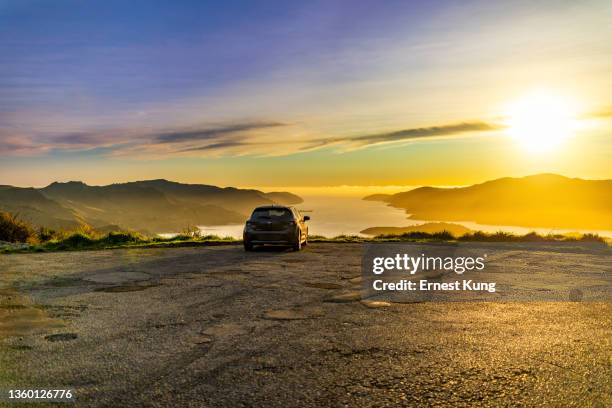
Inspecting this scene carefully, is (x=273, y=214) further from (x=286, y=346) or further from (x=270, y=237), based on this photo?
(x=286, y=346)

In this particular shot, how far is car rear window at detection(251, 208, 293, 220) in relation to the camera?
17.8 meters

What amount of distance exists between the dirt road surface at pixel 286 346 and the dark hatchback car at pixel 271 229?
6.50 meters

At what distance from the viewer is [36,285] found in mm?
10266

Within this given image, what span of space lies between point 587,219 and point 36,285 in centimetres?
17174

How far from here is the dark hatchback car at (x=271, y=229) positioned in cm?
1753

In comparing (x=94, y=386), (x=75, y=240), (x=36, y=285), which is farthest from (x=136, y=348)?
(x=75, y=240)

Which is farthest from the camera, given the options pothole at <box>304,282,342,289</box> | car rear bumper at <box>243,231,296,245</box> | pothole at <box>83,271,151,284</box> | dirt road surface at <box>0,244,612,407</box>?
car rear bumper at <box>243,231,296,245</box>

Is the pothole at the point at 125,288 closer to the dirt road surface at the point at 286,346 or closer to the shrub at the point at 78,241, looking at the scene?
the dirt road surface at the point at 286,346

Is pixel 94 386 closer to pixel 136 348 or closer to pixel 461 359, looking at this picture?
pixel 136 348

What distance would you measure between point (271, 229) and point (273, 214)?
0.67 meters

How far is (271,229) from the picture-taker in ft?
57.6

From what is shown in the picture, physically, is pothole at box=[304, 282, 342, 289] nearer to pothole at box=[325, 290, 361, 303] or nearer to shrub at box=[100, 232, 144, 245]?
pothole at box=[325, 290, 361, 303]

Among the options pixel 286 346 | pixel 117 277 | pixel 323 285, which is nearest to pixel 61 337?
pixel 286 346

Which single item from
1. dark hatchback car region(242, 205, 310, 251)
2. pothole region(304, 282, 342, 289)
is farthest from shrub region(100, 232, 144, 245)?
pothole region(304, 282, 342, 289)
